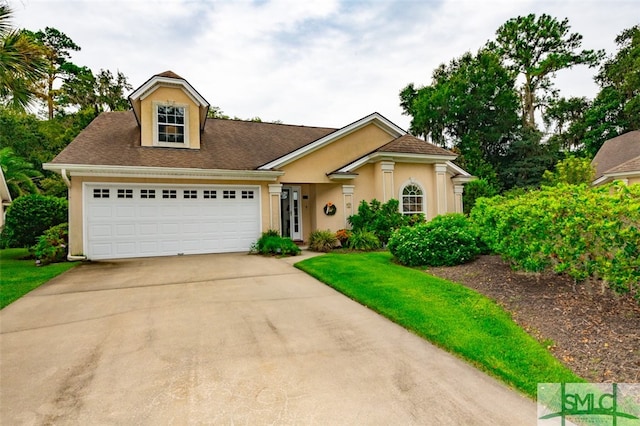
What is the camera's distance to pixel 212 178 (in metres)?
11.4

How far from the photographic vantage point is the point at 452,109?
87.8 feet

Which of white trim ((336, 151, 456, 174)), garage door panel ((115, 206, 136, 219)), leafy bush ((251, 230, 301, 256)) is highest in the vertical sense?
white trim ((336, 151, 456, 174))

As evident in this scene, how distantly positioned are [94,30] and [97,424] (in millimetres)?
15226

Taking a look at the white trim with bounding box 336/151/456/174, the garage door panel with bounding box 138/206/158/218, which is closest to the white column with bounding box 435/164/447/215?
the white trim with bounding box 336/151/456/174

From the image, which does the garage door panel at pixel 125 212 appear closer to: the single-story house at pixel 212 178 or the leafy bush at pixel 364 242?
the single-story house at pixel 212 178

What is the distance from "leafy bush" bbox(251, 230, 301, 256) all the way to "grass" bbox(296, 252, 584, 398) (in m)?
2.86

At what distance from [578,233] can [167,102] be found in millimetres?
12897

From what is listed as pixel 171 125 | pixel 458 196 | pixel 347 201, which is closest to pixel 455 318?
pixel 347 201

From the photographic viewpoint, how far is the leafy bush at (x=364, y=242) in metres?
11.4

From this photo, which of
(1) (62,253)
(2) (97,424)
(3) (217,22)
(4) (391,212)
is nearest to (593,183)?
(4) (391,212)

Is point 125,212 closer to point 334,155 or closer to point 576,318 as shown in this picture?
A: point 334,155

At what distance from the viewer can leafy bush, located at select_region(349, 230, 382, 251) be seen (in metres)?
11.4

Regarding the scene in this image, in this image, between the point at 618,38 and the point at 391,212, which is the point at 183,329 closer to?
the point at 391,212

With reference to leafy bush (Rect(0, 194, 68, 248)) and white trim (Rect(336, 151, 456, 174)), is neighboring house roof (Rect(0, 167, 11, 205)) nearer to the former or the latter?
leafy bush (Rect(0, 194, 68, 248))
